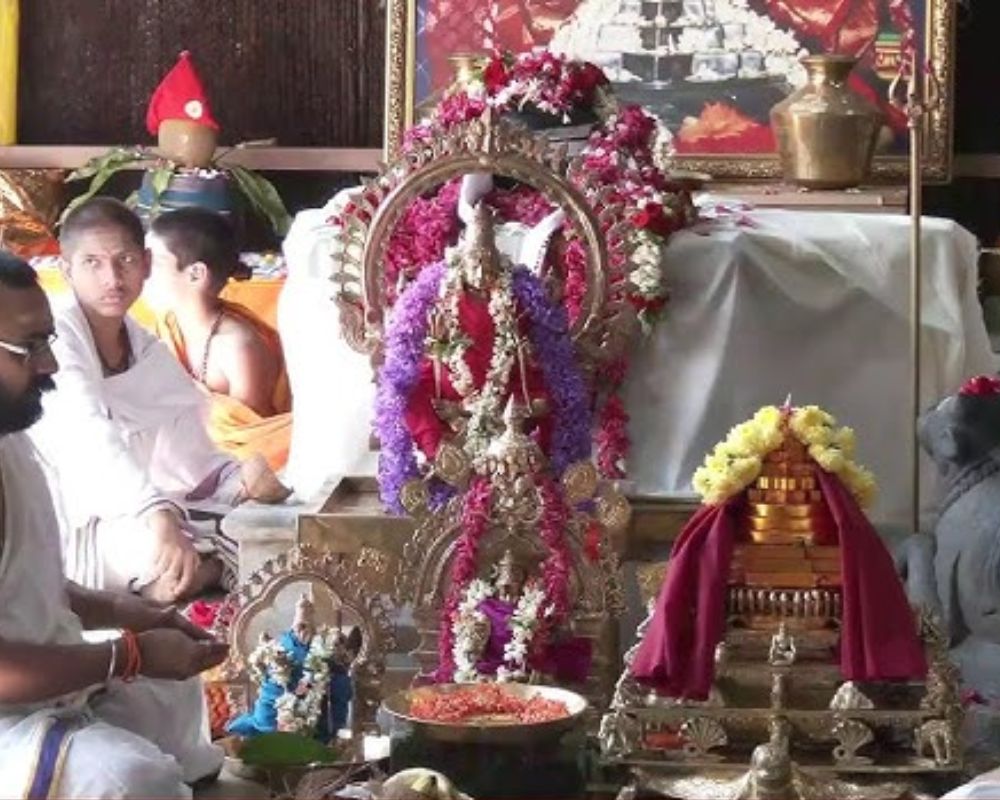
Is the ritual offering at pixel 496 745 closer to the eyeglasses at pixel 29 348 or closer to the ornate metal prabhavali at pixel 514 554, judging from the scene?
the ornate metal prabhavali at pixel 514 554

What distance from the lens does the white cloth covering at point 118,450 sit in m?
5.32

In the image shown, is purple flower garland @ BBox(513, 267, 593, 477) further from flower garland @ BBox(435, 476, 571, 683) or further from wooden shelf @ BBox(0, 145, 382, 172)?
wooden shelf @ BBox(0, 145, 382, 172)

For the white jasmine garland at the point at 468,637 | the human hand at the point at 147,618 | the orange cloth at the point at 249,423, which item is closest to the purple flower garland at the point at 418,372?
the white jasmine garland at the point at 468,637

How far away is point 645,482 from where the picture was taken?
17.1 ft

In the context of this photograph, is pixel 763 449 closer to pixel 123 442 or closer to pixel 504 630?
pixel 504 630

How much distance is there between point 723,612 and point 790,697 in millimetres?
173

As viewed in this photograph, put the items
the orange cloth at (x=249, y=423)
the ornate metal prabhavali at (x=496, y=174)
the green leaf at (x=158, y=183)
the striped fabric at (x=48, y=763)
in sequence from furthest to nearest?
the green leaf at (x=158, y=183) → the orange cloth at (x=249, y=423) → the ornate metal prabhavali at (x=496, y=174) → the striped fabric at (x=48, y=763)

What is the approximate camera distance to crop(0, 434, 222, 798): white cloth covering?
333cm

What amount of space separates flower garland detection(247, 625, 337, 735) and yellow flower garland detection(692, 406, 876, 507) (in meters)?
0.70

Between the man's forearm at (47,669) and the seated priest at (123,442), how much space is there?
1.57 m

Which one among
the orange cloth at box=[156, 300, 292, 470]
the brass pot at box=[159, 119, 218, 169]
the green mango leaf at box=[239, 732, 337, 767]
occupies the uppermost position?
the brass pot at box=[159, 119, 218, 169]

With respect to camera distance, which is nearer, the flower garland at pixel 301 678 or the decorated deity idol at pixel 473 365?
the flower garland at pixel 301 678

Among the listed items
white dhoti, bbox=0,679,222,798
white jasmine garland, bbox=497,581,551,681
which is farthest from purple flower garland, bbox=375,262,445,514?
white dhoti, bbox=0,679,222,798

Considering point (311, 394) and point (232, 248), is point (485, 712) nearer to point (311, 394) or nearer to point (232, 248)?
point (311, 394)
